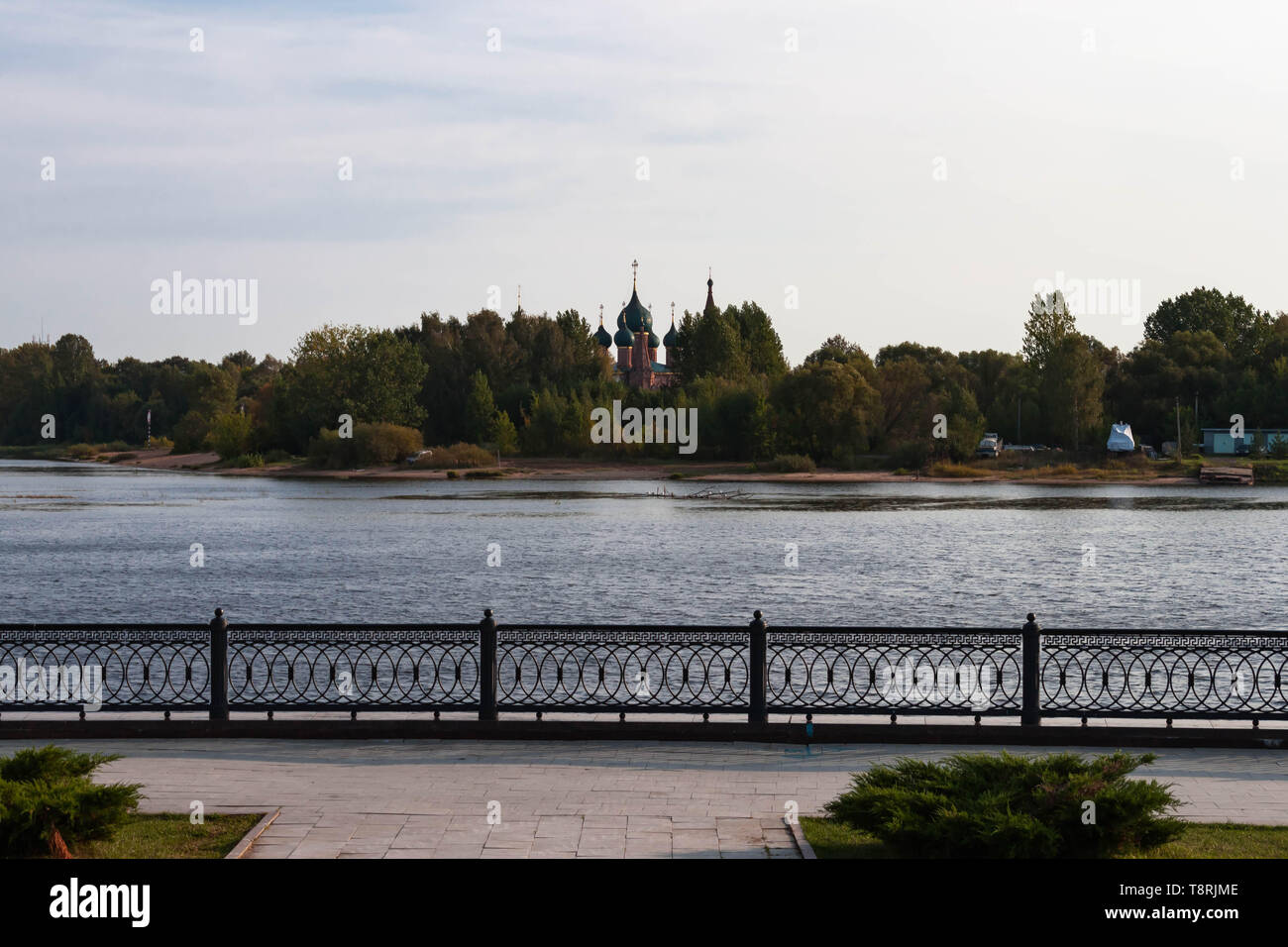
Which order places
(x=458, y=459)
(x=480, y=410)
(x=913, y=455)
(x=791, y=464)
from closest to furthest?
(x=913, y=455) < (x=791, y=464) < (x=458, y=459) < (x=480, y=410)

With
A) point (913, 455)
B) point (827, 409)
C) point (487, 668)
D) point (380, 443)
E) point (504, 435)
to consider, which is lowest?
point (487, 668)

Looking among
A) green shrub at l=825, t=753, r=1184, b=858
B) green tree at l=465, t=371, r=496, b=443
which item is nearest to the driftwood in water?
green tree at l=465, t=371, r=496, b=443

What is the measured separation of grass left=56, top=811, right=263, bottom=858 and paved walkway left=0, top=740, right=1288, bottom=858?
8.4 inches

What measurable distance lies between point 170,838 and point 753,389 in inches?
3703

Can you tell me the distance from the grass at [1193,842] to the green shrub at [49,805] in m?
3.96

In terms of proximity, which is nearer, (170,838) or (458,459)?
(170,838)

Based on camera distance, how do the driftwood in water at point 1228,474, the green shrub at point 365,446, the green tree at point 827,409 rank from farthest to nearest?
the green shrub at point 365,446 → the green tree at point 827,409 → the driftwood in water at point 1228,474

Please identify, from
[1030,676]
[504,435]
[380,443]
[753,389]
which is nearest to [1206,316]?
[753,389]

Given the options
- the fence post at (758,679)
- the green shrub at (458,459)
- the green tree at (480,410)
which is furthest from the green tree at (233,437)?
the fence post at (758,679)

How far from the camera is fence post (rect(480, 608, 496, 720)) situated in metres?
10.5

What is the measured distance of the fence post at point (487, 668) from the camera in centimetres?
1050

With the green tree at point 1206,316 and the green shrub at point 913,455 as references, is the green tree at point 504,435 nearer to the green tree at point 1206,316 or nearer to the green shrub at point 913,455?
the green shrub at point 913,455

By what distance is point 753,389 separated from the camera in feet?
330

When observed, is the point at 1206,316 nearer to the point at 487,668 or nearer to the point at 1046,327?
the point at 1046,327
